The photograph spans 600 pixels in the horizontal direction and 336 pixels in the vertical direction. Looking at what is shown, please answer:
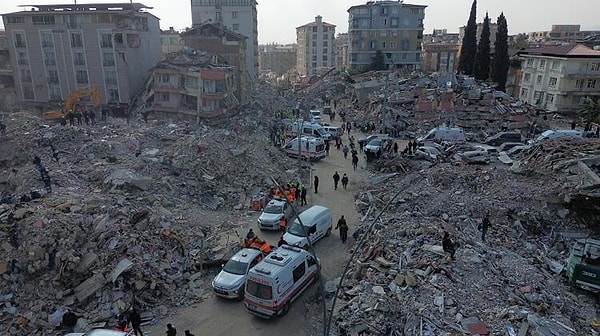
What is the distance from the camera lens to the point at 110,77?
162 feet

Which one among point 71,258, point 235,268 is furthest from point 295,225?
point 71,258

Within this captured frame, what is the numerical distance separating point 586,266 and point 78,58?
2093 inches

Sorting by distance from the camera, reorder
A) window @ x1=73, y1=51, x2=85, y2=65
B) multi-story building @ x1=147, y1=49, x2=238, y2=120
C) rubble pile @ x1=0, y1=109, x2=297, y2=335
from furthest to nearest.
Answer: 1. window @ x1=73, y1=51, x2=85, y2=65
2. multi-story building @ x1=147, y1=49, x2=238, y2=120
3. rubble pile @ x1=0, y1=109, x2=297, y2=335

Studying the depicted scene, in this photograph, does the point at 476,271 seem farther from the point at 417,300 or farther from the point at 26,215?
the point at 26,215

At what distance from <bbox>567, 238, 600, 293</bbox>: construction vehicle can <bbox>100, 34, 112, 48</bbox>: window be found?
49.5 metres

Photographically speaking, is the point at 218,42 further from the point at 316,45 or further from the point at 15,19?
the point at 316,45

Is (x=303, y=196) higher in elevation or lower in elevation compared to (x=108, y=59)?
lower

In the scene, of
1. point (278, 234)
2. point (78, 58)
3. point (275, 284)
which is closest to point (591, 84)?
point (278, 234)

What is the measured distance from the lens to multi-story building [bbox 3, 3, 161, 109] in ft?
158

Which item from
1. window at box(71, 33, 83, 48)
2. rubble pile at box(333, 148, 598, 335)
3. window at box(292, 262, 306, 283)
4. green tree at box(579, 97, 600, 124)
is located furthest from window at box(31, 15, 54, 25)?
green tree at box(579, 97, 600, 124)

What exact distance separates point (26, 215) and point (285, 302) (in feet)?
39.1

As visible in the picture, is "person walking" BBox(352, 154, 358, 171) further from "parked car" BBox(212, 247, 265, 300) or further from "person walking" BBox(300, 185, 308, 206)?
"parked car" BBox(212, 247, 265, 300)

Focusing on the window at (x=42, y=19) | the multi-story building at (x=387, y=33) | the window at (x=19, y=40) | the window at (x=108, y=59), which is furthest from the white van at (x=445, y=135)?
the window at (x=19, y=40)

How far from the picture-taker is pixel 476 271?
627 inches
